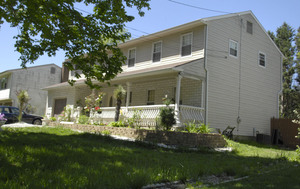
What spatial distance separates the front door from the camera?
24216 millimetres

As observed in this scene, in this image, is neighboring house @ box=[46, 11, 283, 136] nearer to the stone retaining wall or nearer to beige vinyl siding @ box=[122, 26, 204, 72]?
beige vinyl siding @ box=[122, 26, 204, 72]

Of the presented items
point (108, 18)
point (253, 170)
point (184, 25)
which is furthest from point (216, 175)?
point (184, 25)

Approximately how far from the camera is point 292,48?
32719 mm

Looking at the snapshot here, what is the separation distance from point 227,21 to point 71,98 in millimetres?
13568

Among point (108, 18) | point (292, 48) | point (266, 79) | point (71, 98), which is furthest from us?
point (292, 48)

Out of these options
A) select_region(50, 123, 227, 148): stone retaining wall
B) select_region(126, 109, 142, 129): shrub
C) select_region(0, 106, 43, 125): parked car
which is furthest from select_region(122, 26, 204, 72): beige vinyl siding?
select_region(0, 106, 43, 125): parked car

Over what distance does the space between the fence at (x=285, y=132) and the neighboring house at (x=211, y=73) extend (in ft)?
2.53

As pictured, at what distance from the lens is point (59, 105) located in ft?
80.9

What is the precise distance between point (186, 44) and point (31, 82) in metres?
23.8

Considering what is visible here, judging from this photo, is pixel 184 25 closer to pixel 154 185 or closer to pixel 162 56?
pixel 162 56

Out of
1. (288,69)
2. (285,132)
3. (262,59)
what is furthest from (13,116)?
(288,69)

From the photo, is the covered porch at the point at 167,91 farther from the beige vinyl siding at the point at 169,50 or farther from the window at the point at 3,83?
the window at the point at 3,83

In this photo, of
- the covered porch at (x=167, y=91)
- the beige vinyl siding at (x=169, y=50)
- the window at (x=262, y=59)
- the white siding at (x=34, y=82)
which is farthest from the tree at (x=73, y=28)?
the white siding at (x=34, y=82)

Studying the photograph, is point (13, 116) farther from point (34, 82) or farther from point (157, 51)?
point (34, 82)
